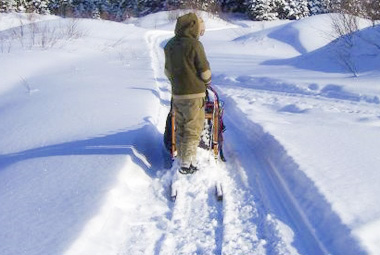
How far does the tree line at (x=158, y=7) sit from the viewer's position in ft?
126

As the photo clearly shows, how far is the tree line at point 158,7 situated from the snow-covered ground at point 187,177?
86.5 feet

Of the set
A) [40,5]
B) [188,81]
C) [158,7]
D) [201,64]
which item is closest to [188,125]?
[188,81]

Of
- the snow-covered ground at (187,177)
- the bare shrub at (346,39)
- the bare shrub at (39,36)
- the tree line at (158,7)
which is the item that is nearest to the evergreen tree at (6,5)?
the tree line at (158,7)

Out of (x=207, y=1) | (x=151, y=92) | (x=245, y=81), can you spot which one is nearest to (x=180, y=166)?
(x=151, y=92)

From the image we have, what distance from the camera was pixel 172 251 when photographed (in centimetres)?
A: 380

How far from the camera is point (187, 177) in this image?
531cm

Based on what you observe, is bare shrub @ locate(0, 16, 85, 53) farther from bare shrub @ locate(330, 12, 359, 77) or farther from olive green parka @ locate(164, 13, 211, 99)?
olive green parka @ locate(164, 13, 211, 99)

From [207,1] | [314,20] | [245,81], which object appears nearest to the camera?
[245,81]

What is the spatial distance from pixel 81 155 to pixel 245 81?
659cm

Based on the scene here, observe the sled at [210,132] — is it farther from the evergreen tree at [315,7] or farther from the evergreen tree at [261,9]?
the evergreen tree at [315,7]

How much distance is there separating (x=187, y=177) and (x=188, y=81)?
1.04 meters

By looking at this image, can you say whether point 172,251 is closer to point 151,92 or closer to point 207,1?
point 151,92

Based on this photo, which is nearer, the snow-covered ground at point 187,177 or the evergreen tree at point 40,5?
the snow-covered ground at point 187,177

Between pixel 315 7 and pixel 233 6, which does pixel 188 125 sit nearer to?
pixel 315 7
